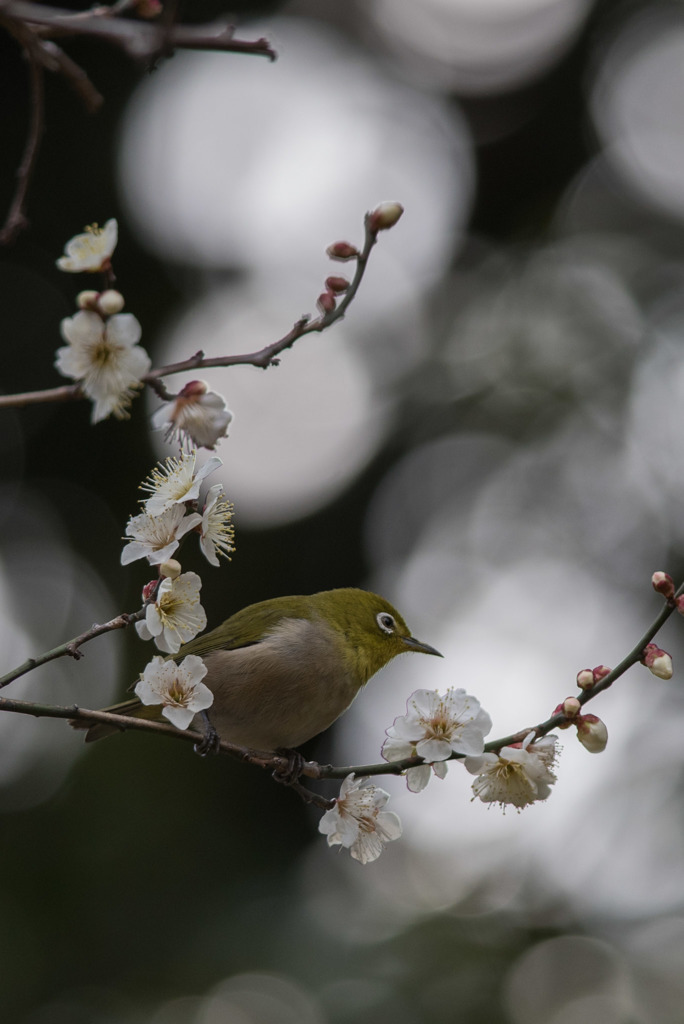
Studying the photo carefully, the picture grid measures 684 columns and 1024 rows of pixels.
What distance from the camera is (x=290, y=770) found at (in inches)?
114

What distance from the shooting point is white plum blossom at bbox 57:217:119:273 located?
2207 millimetres

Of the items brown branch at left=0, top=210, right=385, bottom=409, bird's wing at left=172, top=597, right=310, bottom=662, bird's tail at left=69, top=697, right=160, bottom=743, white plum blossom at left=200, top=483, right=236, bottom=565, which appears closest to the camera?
brown branch at left=0, top=210, right=385, bottom=409

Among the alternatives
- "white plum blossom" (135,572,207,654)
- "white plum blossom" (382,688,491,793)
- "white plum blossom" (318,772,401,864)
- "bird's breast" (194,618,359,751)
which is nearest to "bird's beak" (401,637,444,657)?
"bird's breast" (194,618,359,751)

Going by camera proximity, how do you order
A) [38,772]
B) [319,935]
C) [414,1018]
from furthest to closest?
[38,772] → [319,935] → [414,1018]

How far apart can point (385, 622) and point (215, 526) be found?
229cm

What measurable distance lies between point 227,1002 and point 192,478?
16.7ft

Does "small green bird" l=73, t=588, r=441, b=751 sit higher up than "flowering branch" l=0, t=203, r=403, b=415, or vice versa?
"flowering branch" l=0, t=203, r=403, b=415

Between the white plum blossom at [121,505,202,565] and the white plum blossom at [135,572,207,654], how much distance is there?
0.09m

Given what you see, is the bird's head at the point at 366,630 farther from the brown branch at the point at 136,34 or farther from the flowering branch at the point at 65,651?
the brown branch at the point at 136,34

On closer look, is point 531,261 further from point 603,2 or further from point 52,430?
point 52,430

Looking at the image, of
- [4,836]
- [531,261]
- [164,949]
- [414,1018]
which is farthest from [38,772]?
[531,261]

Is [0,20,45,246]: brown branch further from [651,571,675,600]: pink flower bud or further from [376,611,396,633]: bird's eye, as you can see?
[376,611,396,633]: bird's eye

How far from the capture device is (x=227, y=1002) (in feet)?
21.0

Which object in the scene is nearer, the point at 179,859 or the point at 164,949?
the point at 164,949
